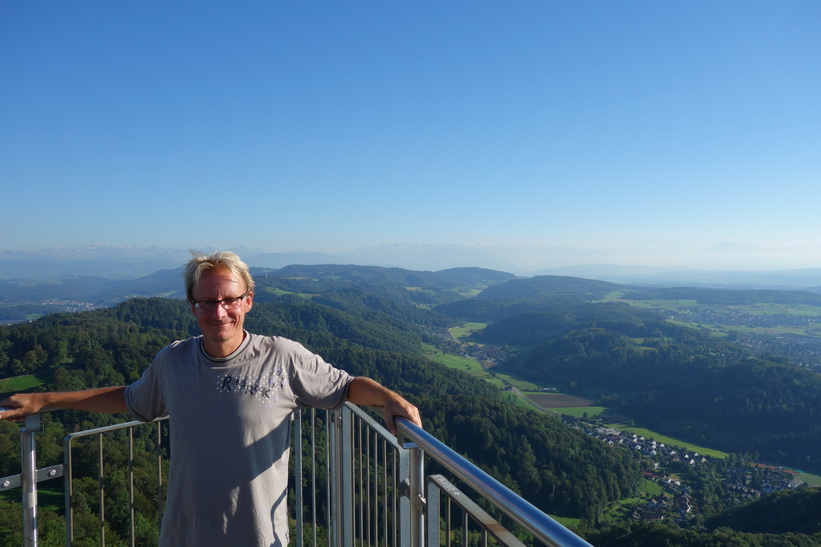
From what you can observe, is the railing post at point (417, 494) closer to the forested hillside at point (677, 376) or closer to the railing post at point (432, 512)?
the railing post at point (432, 512)

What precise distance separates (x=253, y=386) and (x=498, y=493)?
3.15 ft

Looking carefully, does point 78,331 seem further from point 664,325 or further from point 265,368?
point 664,325

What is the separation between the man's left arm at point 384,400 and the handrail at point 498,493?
0.05 metres

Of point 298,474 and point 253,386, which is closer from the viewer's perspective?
point 253,386

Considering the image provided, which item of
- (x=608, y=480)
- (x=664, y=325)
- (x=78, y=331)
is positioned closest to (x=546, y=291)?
(x=664, y=325)

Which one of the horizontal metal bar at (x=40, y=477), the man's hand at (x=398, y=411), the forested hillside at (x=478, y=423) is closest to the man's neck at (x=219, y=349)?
the man's hand at (x=398, y=411)

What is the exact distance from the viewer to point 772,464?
42.3 meters

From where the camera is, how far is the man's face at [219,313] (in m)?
1.79

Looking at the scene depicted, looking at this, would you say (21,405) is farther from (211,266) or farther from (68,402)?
(211,266)

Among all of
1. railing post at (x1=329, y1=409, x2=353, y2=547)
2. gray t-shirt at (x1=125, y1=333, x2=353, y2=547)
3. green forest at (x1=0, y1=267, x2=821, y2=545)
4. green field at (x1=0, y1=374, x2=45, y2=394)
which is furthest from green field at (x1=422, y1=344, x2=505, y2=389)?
gray t-shirt at (x1=125, y1=333, x2=353, y2=547)

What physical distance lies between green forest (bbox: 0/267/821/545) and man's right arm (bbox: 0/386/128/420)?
1.31 m

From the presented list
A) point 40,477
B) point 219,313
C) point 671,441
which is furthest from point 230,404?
point 671,441

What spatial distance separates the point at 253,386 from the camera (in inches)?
68.6

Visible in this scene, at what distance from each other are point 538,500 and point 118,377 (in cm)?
2841
